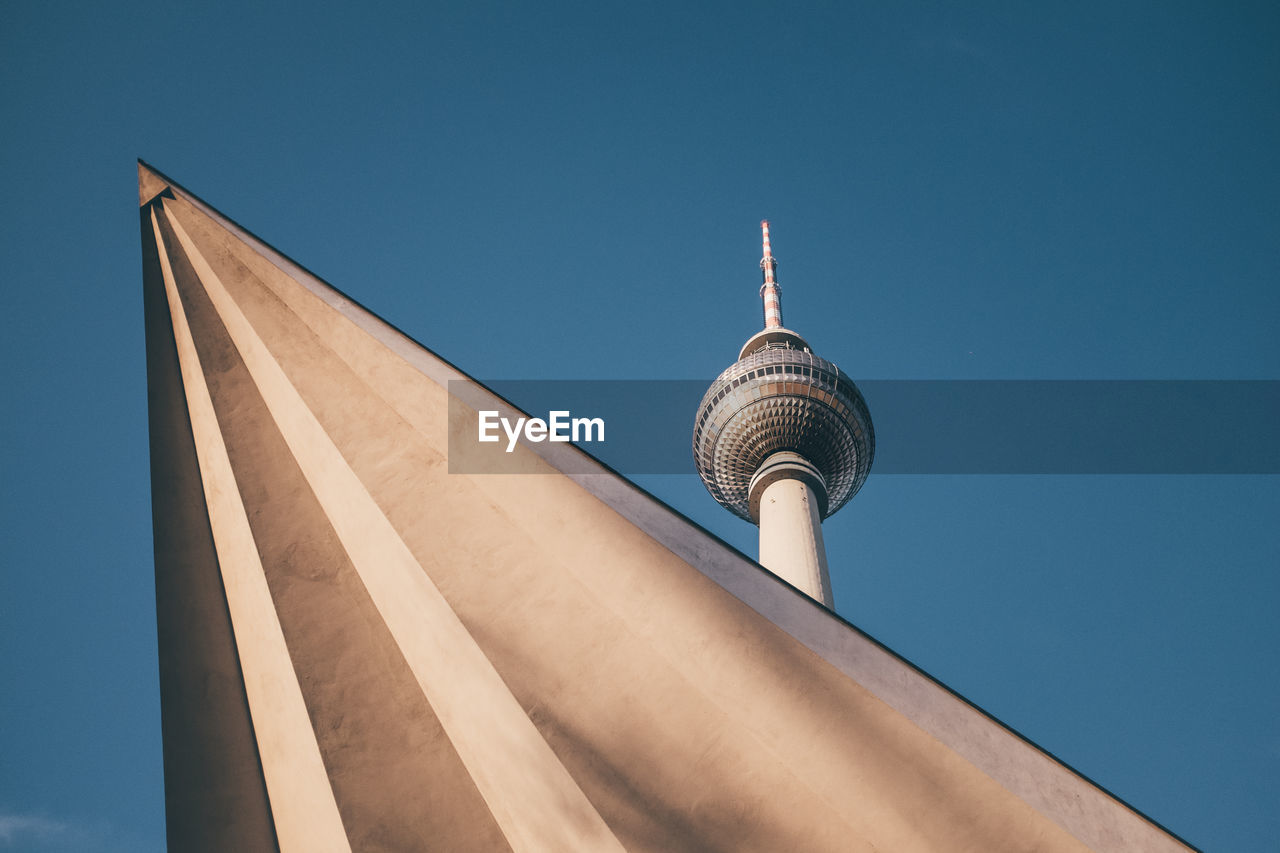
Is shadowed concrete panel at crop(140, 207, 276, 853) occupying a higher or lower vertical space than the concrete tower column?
lower

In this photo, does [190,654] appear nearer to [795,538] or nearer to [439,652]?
[439,652]

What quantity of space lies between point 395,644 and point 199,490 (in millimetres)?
2138

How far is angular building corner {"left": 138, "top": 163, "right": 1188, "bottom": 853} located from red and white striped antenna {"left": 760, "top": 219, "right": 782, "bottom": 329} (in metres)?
27.4

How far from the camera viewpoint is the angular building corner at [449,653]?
3934 mm

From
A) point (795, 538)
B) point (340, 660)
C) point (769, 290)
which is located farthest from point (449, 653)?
point (769, 290)

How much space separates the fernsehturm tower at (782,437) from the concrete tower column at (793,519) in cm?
5

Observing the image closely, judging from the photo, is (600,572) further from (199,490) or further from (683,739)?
(199,490)

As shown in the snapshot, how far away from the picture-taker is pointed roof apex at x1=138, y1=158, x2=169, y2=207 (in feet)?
21.0

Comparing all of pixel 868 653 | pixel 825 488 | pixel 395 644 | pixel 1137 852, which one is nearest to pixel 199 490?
pixel 395 644

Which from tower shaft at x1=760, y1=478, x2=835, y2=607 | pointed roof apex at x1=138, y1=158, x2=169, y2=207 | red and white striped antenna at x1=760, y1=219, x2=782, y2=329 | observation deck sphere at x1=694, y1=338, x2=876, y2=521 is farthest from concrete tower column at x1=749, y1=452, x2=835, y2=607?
pointed roof apex at x1=138, y1=158, x2=169, y2=207

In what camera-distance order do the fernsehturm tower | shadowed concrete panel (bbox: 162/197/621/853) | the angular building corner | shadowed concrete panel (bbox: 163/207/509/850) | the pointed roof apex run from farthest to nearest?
the fernsehturm tower < the pointed roof apex < shadowed concrete panel (bbox: 163/207/509/850) < shadowed concrete panel (bbox: 162/197/621/853) < the angular building corner

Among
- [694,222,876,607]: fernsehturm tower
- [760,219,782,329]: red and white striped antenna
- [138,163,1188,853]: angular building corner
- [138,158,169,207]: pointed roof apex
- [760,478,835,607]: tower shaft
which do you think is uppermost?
[760,219,782,329]: red and white striped antenna

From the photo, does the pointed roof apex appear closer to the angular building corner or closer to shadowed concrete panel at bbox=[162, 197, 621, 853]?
the angular building corner

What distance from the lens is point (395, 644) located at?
5.58 meters
